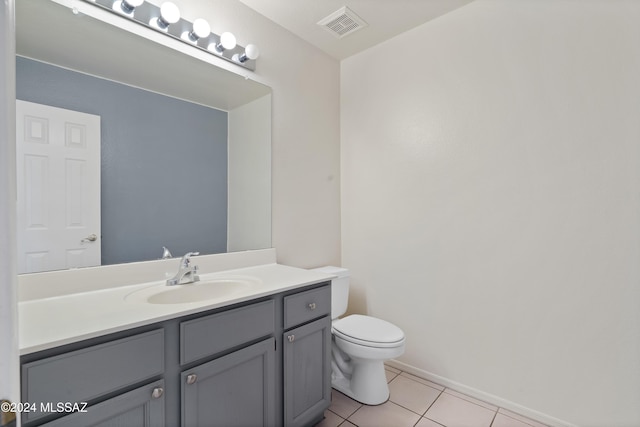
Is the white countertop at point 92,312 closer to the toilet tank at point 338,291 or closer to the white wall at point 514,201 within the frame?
the toilet tank at point 338,291

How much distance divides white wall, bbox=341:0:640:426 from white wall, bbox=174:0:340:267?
0.27m

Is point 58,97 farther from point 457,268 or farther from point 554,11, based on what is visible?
point 554,11

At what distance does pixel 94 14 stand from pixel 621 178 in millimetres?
2453

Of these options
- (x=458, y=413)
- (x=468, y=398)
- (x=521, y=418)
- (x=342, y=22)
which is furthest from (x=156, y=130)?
(x=521, y=418)

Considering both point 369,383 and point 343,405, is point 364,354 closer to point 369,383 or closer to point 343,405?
point 369,383

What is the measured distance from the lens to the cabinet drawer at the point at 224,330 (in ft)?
3.25

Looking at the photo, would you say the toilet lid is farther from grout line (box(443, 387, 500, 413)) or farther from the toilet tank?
grout line (box(443, 387, 500, 413))

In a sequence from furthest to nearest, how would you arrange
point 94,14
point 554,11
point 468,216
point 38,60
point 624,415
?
point 468,216, point 554,11, point 624,415, point 94,14, point 38,60

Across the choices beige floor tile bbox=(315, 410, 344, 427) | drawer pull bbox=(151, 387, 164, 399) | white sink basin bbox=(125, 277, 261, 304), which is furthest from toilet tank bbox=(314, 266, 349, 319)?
drawer pull bbox=(151, 387, 164, 399)

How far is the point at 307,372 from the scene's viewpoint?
1.41m

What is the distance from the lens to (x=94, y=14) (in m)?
1.24

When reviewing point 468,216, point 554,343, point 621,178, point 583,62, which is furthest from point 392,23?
point 554,343

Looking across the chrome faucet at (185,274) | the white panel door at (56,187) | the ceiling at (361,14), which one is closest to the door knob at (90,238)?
the white panel door at (56,187)

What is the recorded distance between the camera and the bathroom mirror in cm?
117
